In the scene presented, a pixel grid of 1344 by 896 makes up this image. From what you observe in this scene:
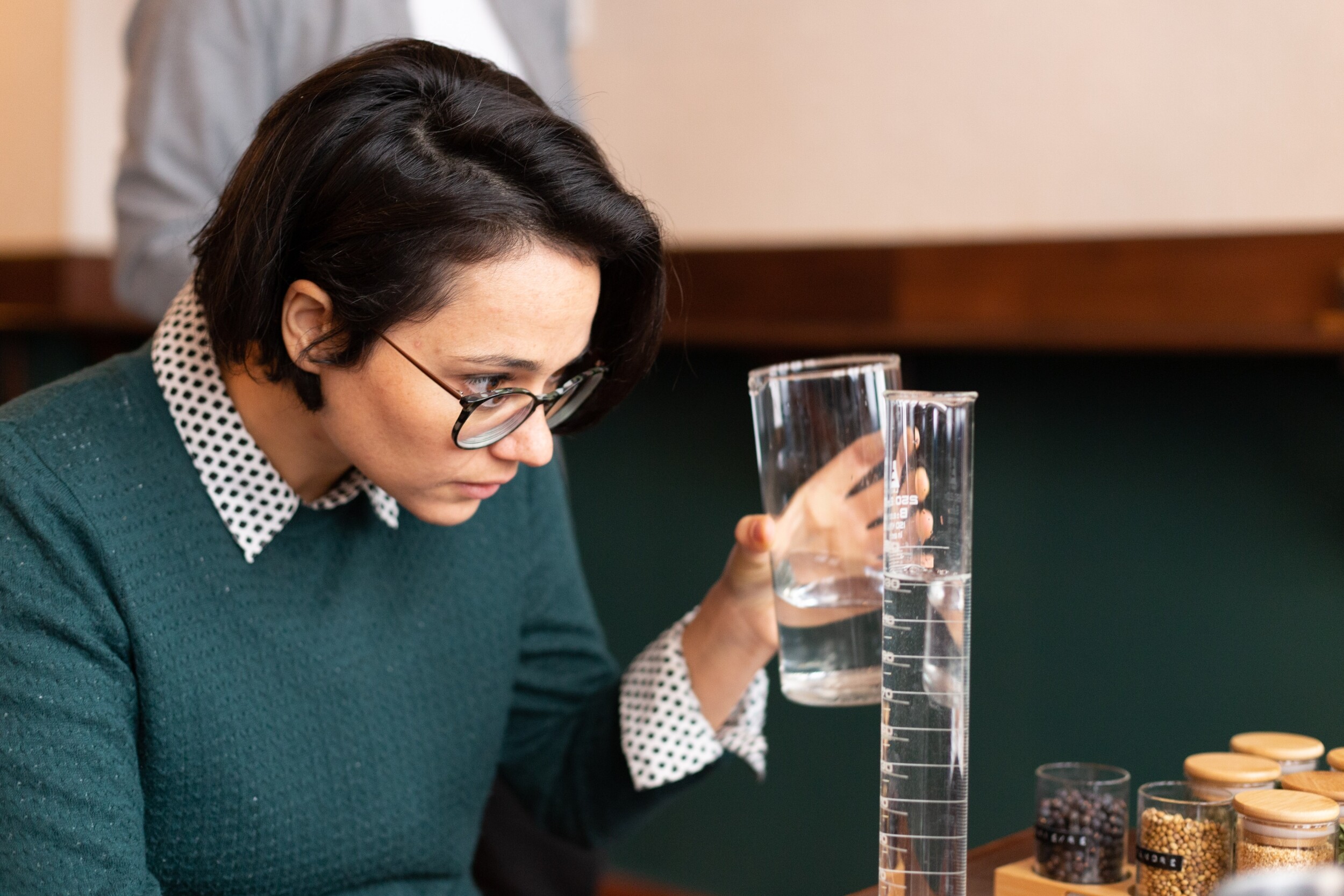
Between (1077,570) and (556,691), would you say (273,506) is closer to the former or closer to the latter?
(556,691)

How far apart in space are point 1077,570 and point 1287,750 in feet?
3.51

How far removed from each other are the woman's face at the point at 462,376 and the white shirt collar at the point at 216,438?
0.28 ft

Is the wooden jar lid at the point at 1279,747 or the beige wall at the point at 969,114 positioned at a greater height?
the beige wall at the point at 969,114

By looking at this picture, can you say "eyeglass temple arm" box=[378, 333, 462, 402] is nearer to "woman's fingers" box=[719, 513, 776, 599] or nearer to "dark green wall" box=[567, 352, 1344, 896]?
"woman's fingers" box=[719, 513, 776, 599]

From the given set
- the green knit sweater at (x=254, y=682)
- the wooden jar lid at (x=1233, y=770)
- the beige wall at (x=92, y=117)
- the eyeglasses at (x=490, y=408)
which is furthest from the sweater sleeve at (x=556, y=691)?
the beige wall at (x=92, y=117)

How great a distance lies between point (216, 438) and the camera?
116 centimetres

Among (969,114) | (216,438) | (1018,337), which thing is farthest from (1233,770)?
(969,114)

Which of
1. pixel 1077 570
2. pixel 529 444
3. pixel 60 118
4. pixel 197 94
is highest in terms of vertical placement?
pixel 60 118

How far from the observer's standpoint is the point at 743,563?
1197 millimetres

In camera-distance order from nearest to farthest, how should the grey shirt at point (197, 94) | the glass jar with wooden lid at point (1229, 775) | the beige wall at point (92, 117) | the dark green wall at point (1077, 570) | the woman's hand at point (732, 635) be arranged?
the glass jar with wooden lid at point (1229, 775) → the woman's hand at point (732, 635) → the grey shirt at point (197, 94) → the dark green wall at point (1077, 570) → the beige wall at point (92, 117)

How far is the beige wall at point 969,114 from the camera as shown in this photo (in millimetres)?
1869

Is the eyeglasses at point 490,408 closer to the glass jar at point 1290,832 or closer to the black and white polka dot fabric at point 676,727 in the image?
the black and white polka dot fabric at point 676,727

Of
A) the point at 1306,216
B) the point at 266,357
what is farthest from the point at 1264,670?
the point at 266,357

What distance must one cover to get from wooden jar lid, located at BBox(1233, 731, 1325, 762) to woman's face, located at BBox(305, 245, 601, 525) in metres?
0.59
